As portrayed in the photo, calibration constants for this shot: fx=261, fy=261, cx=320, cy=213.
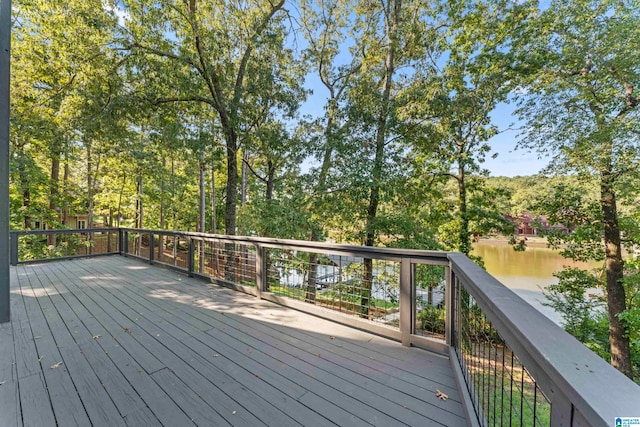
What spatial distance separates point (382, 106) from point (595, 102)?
15.2ft

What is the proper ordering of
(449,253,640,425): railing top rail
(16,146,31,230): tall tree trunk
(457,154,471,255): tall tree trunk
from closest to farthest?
(449,253,640,425): railing top rail, (457,154,471,255): tall tree trunk, (16,146,31,230): tall tree trunk

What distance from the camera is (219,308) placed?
3479 millimetres

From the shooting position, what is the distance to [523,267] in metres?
16.1

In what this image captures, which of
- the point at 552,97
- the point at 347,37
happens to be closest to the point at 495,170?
the point at 552,97

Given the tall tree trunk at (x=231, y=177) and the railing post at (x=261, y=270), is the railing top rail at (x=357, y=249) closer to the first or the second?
the railing post at (x=261, y=270)

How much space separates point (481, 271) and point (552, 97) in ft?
23.6

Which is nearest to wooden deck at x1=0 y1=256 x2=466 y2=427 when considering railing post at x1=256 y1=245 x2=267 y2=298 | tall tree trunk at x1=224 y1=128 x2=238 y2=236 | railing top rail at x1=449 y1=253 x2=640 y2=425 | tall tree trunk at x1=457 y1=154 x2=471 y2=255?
railing post at x1=256 y1=245 x2=267 y2=298

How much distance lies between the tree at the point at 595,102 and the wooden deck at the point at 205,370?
6.54m

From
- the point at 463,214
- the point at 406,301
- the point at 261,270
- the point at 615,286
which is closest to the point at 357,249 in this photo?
the point at 406,301

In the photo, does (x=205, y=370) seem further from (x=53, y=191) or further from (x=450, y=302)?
(x=53, y=191)

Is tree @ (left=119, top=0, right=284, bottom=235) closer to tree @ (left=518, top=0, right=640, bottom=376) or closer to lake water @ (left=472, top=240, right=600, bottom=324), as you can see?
tree @ (left=518, top=0, right=640, bottom=376)

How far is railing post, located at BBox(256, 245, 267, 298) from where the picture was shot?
3.75 meters

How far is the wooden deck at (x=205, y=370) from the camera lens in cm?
163

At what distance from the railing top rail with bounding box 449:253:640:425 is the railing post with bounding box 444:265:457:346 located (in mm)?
1080
